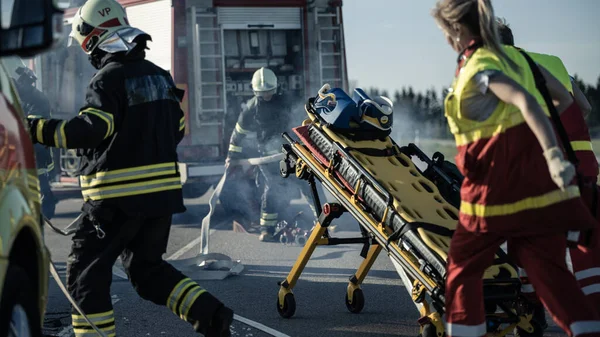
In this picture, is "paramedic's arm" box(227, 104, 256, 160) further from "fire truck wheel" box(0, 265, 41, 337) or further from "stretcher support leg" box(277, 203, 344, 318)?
"fire truck wheel" box(0, 265, 41, 337)

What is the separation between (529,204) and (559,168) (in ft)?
1.09

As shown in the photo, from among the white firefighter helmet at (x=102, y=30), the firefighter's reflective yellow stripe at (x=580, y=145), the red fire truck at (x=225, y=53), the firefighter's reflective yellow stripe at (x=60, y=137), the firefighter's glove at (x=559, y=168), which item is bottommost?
the firefighter's glove at (x=559, y=168)

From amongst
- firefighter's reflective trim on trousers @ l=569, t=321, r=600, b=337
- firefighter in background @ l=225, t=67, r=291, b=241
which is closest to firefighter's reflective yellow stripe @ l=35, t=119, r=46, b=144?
firefighter's reflective trim on trousers @ l=569, t=321, r=600, b=337

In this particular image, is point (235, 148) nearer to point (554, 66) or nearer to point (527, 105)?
point (554, 66)

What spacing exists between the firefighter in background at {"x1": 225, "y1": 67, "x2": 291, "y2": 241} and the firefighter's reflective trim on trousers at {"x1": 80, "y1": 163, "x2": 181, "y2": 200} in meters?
4.86

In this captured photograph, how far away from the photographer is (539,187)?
3617mm

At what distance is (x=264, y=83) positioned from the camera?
31.5 ft

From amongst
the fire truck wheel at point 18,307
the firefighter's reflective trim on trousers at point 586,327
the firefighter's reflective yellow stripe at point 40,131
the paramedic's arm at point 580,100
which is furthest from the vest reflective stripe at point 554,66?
the fire truck wheel at point 18,307

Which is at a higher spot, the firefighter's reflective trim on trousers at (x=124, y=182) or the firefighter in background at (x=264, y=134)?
the firefighter in background at (x=264, y=134)

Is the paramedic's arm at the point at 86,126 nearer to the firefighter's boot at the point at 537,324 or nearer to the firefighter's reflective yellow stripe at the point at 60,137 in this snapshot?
the firefighter's reflective yellow stripe at the point at 60,137

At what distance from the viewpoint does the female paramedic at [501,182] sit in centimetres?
360

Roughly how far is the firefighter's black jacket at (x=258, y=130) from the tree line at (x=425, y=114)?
17536 millimetres

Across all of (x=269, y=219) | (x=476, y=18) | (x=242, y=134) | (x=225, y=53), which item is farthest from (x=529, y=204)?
(x=225, y=53)

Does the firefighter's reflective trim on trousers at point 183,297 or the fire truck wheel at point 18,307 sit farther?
the firefighter's reflective trim on trousers at point 183,297
